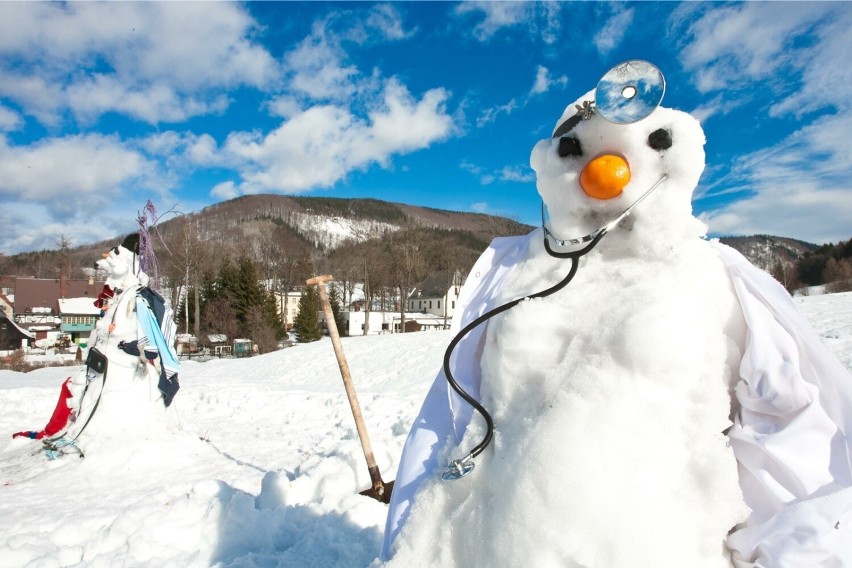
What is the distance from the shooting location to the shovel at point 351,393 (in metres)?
3.04

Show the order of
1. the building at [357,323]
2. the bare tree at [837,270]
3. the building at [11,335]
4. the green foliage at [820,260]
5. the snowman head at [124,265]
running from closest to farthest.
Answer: the snowman head at [124,265] → the bare tree at [837,270] → the building at [11,335] → the green foliage at [820,260] → the building at [357,323]

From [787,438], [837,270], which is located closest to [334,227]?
[837,270]

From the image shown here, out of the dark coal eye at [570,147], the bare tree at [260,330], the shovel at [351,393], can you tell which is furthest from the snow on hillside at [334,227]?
the dark coal eye at [570,147]

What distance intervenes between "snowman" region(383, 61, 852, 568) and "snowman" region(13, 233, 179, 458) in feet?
14.1

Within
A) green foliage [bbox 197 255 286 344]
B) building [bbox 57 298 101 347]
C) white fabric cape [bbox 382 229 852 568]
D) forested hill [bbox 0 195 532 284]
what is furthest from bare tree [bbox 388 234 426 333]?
white fabric cape [bbox 382 229 852 568]

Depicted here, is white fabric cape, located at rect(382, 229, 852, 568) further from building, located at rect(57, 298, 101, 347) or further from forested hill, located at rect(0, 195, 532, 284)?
building, located at rect(57, 298, 101, 347)

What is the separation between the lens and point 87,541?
2.99 m

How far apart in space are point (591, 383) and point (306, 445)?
4.84 meters

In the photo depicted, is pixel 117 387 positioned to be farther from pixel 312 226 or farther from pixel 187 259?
pixel 312 226

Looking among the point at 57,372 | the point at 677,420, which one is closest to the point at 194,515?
the point at 677,420

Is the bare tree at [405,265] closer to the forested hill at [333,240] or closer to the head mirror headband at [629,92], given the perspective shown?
the forested hill at [333,240]

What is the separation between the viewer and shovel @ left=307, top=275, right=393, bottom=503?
3.04 m

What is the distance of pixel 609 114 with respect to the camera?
159 cm

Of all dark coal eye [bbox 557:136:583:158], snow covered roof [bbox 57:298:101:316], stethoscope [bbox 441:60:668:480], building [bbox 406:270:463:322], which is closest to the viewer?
stethoscope [bbox 441:60:668:480]
